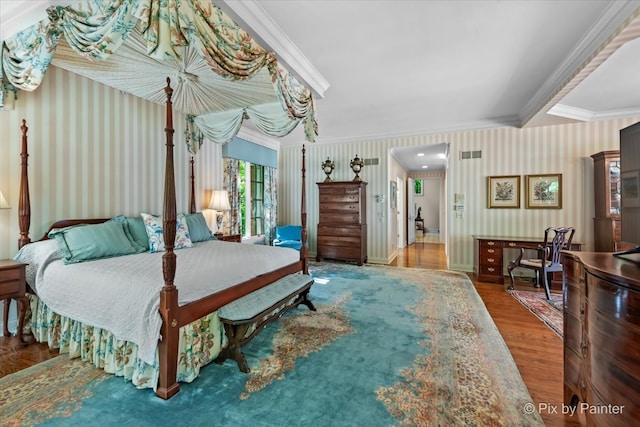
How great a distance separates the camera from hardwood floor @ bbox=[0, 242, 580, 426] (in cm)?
173

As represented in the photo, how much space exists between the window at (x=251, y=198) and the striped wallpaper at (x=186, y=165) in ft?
2.38

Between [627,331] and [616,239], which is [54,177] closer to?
[627,331]

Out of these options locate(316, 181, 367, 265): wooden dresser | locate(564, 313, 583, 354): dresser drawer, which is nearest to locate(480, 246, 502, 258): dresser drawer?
locate(316, 181, 367, 265): wooden dresser

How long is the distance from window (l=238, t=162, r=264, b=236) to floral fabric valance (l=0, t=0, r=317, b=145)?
1701 mm

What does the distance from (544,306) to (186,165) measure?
5.25 metres

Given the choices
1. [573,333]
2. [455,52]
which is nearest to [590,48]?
[455,52]

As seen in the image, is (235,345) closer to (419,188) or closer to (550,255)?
(550,255)

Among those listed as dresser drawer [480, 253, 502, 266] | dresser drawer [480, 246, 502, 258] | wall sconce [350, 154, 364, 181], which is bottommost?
dresser drawer [480, 253, 502, 266]

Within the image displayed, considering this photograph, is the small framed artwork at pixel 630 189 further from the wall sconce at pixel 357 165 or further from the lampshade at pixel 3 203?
the lampshade at pixel 3 203

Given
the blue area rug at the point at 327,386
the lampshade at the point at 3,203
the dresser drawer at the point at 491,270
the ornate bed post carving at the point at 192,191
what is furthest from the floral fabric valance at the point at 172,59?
the dresser drawer at the point at 491,270

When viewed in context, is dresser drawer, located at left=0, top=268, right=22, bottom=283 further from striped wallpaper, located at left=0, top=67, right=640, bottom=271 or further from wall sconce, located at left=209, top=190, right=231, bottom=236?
wall sconce, located at left=209, top=190, right=231, bottom=236

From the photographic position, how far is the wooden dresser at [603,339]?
1.03m

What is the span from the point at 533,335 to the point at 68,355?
13.4 ft

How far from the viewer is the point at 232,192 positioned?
4.98 metres
